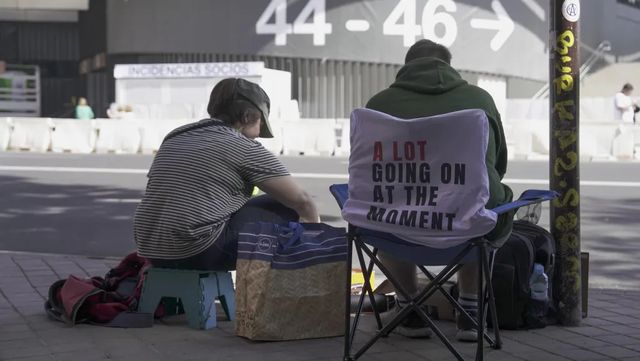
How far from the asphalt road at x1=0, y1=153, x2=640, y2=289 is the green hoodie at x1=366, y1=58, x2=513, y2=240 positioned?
2930 mm

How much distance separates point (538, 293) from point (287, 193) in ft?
4.94

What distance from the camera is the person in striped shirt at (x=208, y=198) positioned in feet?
14.7

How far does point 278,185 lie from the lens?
4.52 m

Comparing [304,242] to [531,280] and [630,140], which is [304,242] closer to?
[531,280]

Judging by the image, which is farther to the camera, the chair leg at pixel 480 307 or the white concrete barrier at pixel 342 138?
the white concrete barrier at pixel 342 138

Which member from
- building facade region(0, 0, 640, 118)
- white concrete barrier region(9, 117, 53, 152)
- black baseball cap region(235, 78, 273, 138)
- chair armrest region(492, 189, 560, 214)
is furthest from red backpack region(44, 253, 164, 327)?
building facade region(0, 0, 640, 118)

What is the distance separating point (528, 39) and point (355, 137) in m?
29.6

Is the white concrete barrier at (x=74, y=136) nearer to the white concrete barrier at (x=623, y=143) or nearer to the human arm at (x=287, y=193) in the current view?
the white concrete barrier at (x=623, y=143)

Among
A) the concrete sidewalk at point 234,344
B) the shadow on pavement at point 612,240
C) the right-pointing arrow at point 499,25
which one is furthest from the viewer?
the right-pointing arrow at point 499,25

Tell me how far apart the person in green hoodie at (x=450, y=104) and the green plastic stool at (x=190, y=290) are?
3.29ft

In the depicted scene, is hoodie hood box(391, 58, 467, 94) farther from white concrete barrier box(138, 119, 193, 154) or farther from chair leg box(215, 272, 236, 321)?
white concrete barrier box(138, 119, 193, 154)

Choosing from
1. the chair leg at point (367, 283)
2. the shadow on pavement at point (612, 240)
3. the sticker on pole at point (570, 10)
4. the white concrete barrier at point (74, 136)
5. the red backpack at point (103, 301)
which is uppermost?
the sticker on pole at point (570, 10)

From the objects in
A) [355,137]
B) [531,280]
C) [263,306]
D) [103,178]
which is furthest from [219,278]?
[103,178]

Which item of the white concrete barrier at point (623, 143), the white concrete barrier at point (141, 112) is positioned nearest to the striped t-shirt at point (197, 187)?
the white concrete barrier at point (623, 143)
